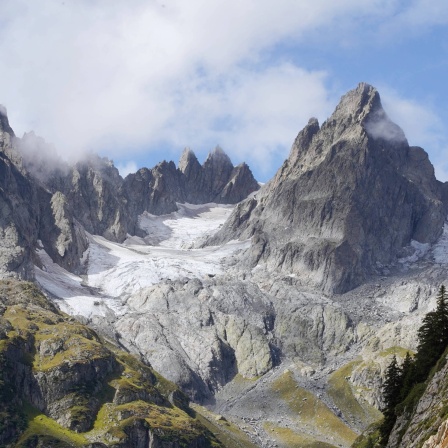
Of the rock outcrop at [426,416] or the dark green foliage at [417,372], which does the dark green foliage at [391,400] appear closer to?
the dark green foliage at [417,372]

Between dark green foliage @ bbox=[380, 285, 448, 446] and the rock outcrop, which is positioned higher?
dark green foliage @ bbox=[380, 285, 448, 446]

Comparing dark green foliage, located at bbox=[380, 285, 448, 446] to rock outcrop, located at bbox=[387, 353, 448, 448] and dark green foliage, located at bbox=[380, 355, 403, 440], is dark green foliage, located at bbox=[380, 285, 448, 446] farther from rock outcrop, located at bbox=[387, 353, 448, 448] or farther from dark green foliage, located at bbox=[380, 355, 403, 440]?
rock outcrop, located at bbox=[387, 353, 448, 448]

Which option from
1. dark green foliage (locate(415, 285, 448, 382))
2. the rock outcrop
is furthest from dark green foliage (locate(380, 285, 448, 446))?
the rock outcrop

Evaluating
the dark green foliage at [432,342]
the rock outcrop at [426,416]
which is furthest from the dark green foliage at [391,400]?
the rock outcrop at [426,416]

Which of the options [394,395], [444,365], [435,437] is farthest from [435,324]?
[435,437]

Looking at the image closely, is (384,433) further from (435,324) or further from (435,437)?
(435,437)

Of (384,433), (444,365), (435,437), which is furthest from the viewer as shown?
(384,433)

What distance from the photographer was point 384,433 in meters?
120

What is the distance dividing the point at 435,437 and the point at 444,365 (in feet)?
96.9

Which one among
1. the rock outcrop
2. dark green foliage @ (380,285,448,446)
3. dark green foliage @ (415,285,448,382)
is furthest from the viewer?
dark green foliage @ (415,285,448,382)

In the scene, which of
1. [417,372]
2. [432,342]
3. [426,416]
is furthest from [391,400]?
[426,416]

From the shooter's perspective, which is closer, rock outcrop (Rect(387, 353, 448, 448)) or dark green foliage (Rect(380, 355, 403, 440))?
rock outcrop (Rect(387, 353, 448, 448))

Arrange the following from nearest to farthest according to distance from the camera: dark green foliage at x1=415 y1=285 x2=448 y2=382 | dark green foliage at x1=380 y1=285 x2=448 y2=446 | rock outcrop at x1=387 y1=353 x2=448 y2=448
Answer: rock outcrop at x1=387 y1=353 x2=448 y2=448, dark green foliage at x1=380 y1=285 x2=448 y2=446, dark green foliage at x1=415 y1=285 x2=448 y2=382

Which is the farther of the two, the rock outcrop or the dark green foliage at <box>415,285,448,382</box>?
the dark green foliage at <box>415,285,448,382</box>
